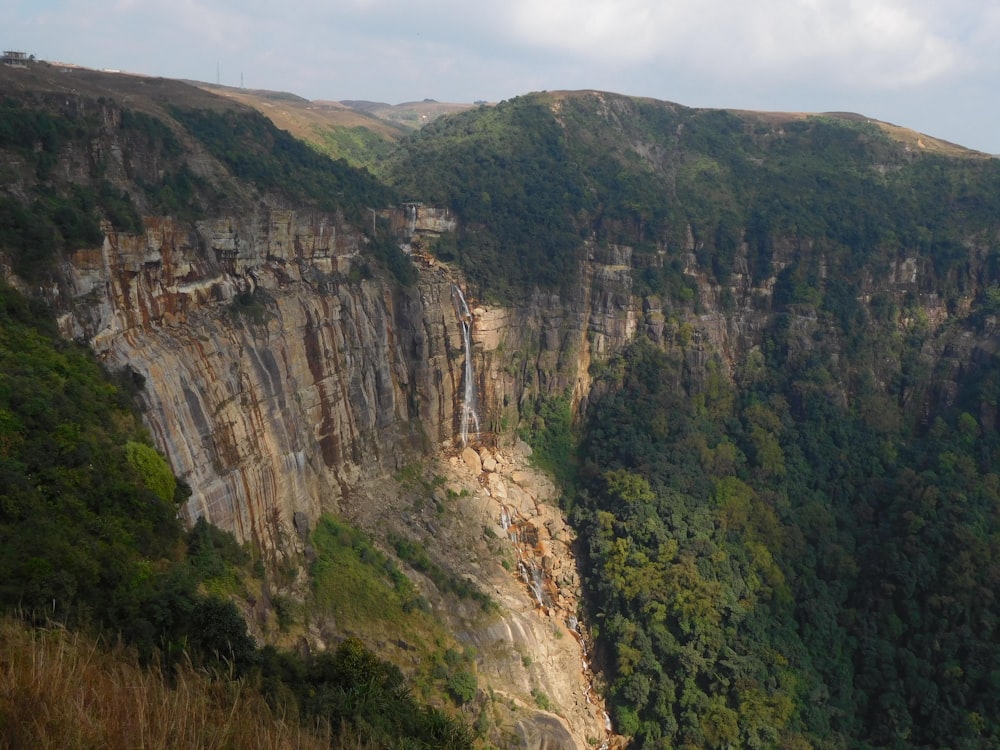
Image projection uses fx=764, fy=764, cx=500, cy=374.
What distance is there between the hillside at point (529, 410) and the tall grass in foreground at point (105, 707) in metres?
2.24

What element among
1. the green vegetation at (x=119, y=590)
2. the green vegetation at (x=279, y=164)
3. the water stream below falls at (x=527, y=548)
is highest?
the green vegetation at (x=279, y=164)

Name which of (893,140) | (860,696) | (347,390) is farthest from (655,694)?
(893,140)

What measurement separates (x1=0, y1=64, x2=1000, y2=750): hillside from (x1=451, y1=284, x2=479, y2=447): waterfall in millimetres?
215

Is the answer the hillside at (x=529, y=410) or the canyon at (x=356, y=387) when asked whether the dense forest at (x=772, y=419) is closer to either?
the hillside at (x=529, y=410)

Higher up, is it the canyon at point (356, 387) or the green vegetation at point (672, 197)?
the green vegetation at point (672, 197)

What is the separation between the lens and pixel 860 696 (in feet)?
116

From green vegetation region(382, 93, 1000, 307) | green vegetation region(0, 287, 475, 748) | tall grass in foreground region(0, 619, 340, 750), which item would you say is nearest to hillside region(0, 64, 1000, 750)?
green vegetation region(0, 287, 475, 748)

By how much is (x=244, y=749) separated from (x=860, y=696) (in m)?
34.4

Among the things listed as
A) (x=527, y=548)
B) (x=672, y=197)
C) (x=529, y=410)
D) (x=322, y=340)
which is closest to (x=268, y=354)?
(x=322, y=340)

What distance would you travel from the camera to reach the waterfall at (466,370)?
158 ft

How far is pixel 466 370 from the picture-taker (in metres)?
48.0

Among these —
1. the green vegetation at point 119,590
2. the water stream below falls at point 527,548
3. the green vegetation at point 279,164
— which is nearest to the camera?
the green vegetation at point 119,590

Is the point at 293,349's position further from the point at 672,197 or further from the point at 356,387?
the point at 672,197

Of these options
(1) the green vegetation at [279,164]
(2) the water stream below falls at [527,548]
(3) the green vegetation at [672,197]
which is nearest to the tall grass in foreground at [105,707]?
(2) the water stream below falls at [527,548]
